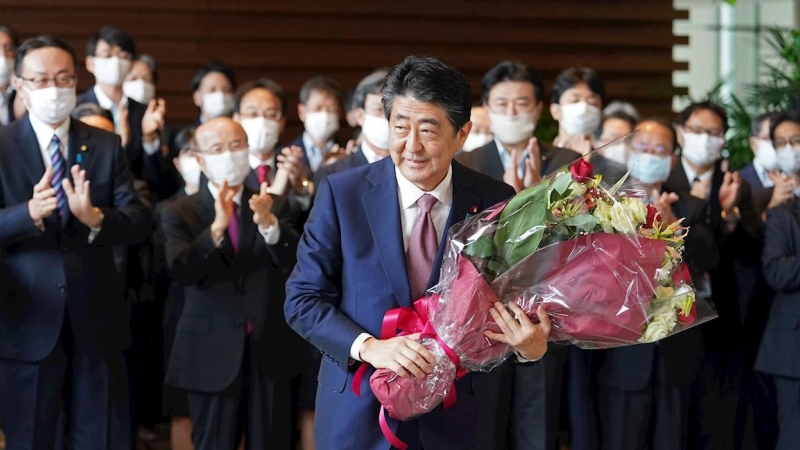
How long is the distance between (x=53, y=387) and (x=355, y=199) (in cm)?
172

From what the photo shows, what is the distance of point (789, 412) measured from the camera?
429 cm

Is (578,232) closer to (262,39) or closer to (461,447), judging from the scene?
(461,447)

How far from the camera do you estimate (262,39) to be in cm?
732

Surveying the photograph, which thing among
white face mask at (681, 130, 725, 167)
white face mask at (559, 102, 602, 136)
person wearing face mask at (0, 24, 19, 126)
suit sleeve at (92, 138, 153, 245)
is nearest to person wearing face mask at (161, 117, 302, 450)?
suit sleeve at (92, 138, 153, 245)

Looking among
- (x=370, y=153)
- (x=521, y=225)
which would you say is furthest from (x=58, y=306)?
(x=521, y=225)

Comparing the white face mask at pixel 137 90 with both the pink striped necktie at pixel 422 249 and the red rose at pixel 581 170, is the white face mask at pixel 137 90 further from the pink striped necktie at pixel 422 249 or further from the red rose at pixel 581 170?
the red rose at pixel 581 170

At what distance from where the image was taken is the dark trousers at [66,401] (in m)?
3.68

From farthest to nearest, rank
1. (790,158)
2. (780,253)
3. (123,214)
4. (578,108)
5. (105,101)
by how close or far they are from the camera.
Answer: (105,101), (578,108), (790,158), (780,253), (123,214)

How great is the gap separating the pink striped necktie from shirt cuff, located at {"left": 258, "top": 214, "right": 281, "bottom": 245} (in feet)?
5.27

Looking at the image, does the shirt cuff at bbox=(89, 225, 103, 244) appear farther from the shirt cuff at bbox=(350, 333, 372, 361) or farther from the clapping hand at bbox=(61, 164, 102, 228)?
the shirt cuff at bbox=(350, 333, 372, 361)

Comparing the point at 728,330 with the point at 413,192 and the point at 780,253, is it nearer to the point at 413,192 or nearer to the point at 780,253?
the point at 780,253

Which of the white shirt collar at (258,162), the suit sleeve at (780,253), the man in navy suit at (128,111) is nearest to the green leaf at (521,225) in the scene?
the suit sleeve at (780,253)

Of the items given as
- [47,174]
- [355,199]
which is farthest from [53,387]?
[355,199]

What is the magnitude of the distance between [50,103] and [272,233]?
879mm
